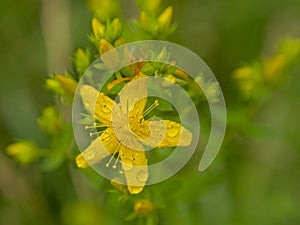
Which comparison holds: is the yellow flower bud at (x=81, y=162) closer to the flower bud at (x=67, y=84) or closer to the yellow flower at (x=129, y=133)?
the yellow flower at (x=129, y=133)

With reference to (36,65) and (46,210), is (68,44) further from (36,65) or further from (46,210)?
(46,210)

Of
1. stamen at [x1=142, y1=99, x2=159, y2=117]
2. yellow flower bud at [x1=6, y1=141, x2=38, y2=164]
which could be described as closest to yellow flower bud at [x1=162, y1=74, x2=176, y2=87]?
stamen at [x1=142, y1=99, x2=159, y2=117]

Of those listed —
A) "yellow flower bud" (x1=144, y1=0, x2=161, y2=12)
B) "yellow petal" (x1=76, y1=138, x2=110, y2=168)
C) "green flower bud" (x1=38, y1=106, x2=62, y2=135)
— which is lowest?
"yellow petal" (x1=76, y1=138, x2=110, y2=168)

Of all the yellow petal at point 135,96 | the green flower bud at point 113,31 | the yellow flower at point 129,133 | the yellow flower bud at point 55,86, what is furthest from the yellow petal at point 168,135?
the yellow flower bud at point 55,86

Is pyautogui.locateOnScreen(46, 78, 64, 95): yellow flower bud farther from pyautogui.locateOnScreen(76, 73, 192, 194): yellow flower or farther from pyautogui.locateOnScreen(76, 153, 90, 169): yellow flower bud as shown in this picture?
pyautogui.locateOnScreen(76, 153, 90, 169): yellow flower bud

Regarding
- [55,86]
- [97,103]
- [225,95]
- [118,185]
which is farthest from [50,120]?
[225,95]

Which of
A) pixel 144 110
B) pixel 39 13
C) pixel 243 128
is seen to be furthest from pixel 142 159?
pixel 39 13

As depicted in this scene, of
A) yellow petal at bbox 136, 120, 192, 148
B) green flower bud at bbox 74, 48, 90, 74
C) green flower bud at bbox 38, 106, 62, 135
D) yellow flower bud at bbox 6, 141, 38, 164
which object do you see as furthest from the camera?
yellow flower bud at bbox 6, 141, 38, 164
